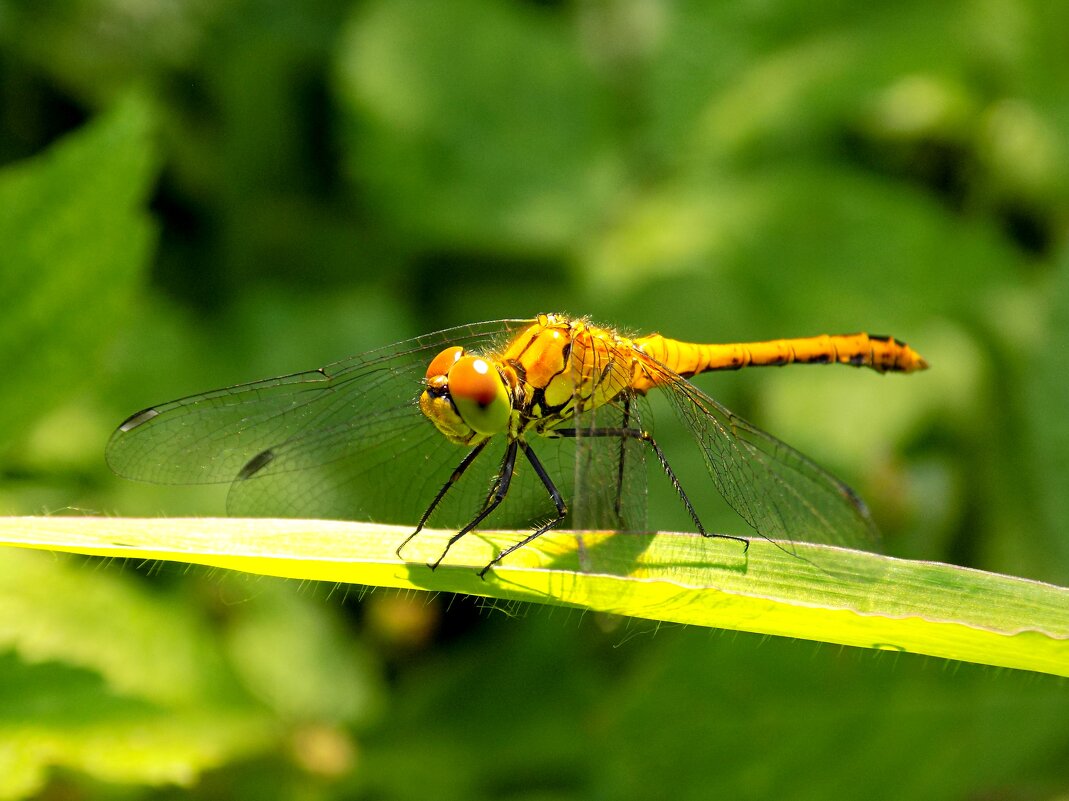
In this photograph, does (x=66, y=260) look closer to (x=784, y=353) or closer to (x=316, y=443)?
(x=316, y=443)

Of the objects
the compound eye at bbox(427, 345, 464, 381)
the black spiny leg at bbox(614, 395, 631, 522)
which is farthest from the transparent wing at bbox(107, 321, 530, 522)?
the black spiny leg at bbox(614, 395, 631, 522)

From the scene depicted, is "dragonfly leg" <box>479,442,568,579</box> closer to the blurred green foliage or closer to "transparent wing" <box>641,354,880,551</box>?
"transparent wing" <box>641,354,880,551</box>

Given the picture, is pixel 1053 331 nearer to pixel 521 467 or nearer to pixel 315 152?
pixel 521 467

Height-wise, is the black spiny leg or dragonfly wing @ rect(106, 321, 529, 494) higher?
dragonfly wing @ rect(106, 321, 529, 494)

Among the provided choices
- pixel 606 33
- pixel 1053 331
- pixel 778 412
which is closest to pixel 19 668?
pixel 1053 331

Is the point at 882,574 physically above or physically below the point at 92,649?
below
